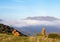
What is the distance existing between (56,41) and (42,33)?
4.98 m

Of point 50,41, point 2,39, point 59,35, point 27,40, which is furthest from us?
point 59,35

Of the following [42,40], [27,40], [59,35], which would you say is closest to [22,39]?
[27,40]

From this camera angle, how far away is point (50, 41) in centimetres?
2961

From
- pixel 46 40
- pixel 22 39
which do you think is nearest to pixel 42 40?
pixel 46 40

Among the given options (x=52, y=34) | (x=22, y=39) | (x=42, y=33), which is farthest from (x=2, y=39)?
(x=52, y=34)

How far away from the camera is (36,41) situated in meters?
30.2

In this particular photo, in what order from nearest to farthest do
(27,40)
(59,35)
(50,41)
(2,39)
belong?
(50,41) < (27,40) < (2,39) < (59,35)

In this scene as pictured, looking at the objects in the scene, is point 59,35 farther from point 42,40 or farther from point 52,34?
point 42,40

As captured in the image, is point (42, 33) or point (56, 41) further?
point (42, 33)

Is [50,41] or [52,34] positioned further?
[52,34]

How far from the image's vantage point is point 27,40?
103 feet

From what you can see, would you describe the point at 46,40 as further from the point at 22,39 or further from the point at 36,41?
the point at 22,39

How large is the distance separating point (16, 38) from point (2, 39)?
90.1 inches

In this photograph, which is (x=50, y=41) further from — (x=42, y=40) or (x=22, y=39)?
(x=22, y=39)
